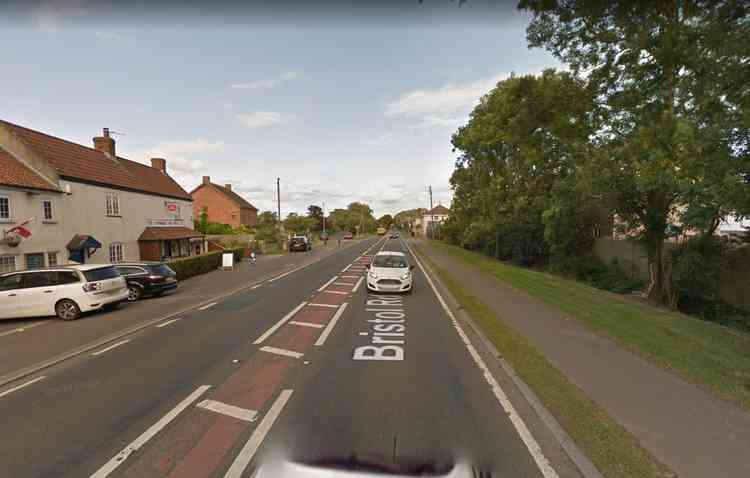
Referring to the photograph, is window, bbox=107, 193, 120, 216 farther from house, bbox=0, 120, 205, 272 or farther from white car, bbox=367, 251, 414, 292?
white car, bbox=367, 251, 414, 292

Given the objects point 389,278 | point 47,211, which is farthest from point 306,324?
point 47,211

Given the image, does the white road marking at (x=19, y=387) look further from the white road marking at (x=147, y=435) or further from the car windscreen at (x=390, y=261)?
the car windscreen at (x=390, y=261)

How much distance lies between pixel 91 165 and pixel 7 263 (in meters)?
8.04

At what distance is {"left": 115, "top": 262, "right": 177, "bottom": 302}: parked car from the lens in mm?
11969

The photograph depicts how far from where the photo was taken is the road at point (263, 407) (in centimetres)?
327

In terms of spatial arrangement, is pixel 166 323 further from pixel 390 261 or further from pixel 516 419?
pixel 516 419

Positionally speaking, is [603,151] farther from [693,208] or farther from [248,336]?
[248,336]

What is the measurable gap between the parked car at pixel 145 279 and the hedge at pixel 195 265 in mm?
3569

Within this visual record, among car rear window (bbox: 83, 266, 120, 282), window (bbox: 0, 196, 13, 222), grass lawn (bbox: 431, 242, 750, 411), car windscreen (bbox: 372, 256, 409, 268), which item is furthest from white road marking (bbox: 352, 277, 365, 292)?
window (bbox: 0, 196, 13, 222)

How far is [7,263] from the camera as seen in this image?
13172 millimetres

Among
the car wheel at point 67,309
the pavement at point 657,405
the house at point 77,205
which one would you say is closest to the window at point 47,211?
the house at point 77,205

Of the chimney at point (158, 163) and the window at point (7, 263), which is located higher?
the chimney at point (158, 163)

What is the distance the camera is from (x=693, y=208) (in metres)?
10.1

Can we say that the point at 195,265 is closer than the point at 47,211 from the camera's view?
No
